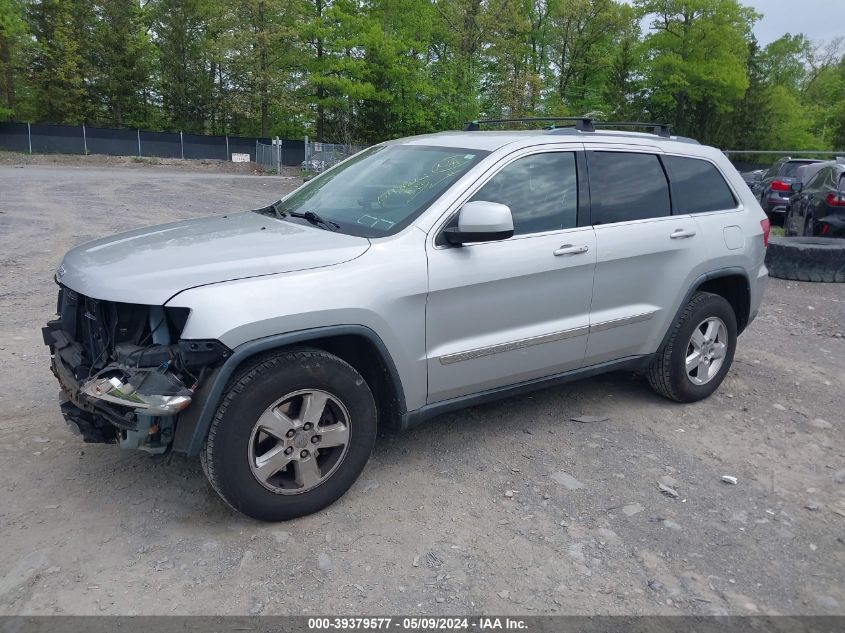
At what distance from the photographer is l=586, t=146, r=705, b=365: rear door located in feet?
13.7

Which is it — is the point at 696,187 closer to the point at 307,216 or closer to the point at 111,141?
the point at 307,216

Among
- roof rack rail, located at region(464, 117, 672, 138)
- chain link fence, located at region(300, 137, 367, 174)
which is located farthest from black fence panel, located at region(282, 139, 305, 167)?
roof rack rail, located at region(464, 117, 672, 138)

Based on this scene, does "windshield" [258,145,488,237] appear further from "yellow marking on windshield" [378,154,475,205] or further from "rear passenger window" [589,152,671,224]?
"rear passenger window" [589,152,671,224]

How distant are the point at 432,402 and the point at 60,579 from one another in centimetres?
185

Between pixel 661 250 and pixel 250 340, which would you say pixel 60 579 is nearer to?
pixel 250 340

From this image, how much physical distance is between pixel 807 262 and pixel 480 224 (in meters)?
7.39

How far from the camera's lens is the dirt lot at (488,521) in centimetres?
278

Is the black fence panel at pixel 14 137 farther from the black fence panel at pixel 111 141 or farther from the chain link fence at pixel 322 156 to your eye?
the chain link fence at pixel 322 156

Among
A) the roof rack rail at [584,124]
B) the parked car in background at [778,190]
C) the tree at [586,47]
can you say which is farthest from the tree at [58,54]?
the roof rack rail at [584,124]

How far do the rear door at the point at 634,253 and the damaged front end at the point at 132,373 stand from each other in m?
2.36

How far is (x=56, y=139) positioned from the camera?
37.3m

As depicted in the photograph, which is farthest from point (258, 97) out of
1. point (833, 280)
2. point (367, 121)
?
point (833, 280)

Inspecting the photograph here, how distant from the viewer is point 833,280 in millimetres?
9062

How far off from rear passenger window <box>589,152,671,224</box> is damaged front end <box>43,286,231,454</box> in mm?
2496
